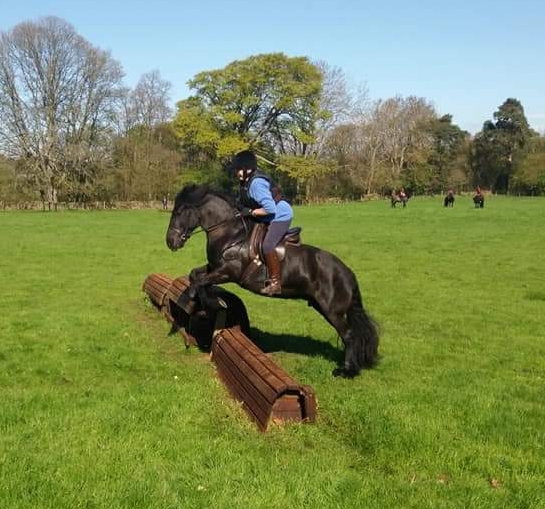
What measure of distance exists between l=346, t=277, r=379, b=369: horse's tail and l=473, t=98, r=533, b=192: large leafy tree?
105 metres

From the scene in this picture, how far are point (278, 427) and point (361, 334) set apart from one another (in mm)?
2918

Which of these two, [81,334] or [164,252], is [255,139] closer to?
[164,252]

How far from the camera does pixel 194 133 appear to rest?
7500cm

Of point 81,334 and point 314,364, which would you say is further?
point 81,334

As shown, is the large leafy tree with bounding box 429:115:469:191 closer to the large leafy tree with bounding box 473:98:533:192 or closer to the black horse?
the large leafy tree with bounding box 473:98:533:192

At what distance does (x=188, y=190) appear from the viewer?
947cm

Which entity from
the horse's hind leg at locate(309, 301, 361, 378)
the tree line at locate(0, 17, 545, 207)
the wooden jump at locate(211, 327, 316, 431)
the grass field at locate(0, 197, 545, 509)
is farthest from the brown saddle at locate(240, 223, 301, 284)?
the tree line at locate(0, 17, 545, 207)

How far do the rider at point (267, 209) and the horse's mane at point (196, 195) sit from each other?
1.35 ft

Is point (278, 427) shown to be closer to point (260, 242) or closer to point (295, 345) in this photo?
point (260, 242)

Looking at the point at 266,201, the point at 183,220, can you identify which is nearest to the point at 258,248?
the point at 266,201

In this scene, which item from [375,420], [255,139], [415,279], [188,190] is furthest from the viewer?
[255,139]

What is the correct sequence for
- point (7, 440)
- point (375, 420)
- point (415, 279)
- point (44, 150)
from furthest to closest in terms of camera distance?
point (44, 150)
point (415, 279)
point (375, 420)
point (7, 440)

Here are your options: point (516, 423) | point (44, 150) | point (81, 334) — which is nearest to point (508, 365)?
point (516, 423)

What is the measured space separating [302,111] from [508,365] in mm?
71281
